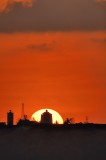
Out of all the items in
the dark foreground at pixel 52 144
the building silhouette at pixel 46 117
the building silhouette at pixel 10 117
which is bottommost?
the dark foreground at pixel 52 144

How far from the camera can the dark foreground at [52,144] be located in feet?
267

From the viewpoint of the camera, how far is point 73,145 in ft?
271

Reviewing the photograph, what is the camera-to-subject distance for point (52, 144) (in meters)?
82.4

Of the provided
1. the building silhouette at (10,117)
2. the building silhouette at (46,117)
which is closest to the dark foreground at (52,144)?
the building silhouette at (10,117)

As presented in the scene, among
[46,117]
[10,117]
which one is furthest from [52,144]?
[46,117]

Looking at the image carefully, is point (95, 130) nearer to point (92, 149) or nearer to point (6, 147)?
point (92, 149)

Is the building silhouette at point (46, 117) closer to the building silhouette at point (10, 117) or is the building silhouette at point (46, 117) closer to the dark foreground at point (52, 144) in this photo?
the building silhouette at point (10, 117)

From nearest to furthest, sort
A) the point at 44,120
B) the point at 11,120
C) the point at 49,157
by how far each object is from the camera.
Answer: the point at 49,157 < the point at 11,120 < the point at 44,120

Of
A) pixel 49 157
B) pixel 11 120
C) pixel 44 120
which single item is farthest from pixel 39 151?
pixel 44 120

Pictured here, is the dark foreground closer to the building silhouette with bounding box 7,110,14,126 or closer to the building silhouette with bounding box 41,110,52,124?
the building silhouette with bounding box 7,110,14,126

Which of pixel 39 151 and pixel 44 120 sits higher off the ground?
pixel 44 120

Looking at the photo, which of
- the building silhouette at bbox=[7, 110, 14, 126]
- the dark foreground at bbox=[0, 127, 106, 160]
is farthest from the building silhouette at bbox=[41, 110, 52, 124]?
the dark foreground at bbox=[0, 127, 106, 160]

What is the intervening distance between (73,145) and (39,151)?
3.07 m

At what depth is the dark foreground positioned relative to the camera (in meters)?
81.5
